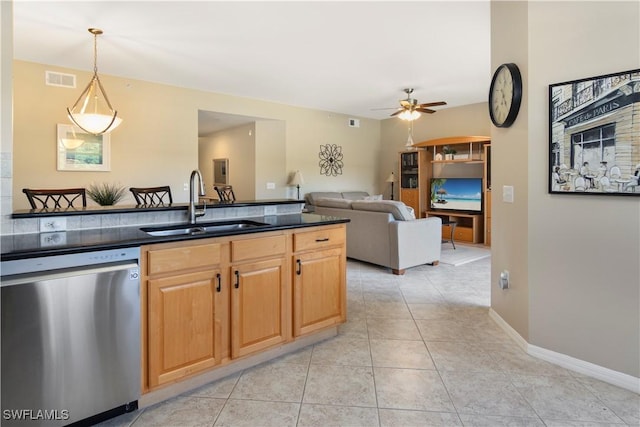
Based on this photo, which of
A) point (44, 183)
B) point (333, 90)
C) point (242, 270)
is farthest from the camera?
point (333, 90)

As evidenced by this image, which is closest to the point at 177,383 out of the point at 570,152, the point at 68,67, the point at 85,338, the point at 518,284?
the point at 85,338

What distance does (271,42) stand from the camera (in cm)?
388

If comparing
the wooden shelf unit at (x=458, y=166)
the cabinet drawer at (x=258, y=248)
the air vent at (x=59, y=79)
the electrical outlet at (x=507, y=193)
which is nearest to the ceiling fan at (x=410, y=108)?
the wooden shelf unit at (x=458, y=166)

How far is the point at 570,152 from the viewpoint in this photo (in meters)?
2.29

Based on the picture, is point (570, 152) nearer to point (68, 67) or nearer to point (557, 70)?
point (557, 70)

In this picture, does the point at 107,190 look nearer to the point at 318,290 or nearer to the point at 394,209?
the point at 318,290

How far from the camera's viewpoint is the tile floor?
184 cm

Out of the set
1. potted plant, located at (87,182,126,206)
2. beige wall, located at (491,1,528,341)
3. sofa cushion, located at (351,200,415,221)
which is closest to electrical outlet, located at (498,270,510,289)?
beige wall, located at (491,1,528,341)

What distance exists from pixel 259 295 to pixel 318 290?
510mm

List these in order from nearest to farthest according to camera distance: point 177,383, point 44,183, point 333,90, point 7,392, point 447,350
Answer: point 7,392, point 177,383, point 447,350, point 44,183, point 333,90

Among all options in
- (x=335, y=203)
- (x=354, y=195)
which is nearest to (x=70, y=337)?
(x=335, y=203)

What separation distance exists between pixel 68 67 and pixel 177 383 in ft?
15.3

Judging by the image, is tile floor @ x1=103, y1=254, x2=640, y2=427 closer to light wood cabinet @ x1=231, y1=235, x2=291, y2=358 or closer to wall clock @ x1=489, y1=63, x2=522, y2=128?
light wood cabinet @ x1=231, y1=235, x2=291, y2=358

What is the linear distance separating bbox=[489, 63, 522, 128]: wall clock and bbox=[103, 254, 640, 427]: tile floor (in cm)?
172
